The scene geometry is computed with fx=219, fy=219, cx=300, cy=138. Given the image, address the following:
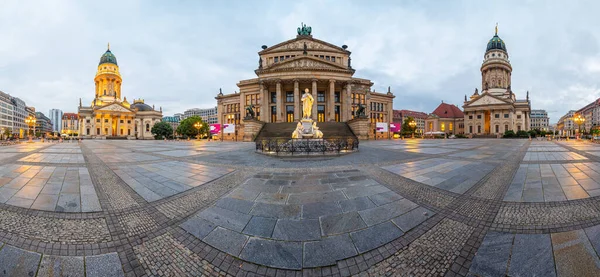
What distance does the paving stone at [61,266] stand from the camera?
92.0 inches

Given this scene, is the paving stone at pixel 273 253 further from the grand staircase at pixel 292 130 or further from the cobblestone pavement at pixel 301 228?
the grand staircase at pixel 292 130

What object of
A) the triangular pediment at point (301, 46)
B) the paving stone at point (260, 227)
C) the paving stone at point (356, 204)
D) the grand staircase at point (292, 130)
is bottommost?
the paving stone at point (260, 227)

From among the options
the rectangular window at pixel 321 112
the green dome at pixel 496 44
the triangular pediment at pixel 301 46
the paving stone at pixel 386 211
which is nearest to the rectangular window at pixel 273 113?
the rectangular window at pixel 321 112

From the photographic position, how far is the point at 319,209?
400 cm

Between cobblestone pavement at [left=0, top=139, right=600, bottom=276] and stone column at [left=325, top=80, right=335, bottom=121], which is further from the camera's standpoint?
stone column at [left=325, top=80, right=335, bottom=121]

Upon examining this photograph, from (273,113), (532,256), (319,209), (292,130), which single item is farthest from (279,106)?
(532,256)

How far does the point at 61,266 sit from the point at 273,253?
235 centimetres

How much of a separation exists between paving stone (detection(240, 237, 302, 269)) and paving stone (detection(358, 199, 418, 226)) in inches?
52.4

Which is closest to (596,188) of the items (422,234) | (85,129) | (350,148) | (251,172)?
(422,234)

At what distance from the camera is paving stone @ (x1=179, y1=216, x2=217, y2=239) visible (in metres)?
3.15

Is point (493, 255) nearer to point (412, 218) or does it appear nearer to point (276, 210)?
point (412, 218)

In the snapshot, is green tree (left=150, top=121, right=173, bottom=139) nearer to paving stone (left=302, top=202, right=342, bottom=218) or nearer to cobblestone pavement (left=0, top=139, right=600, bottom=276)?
cobblestone pavement (left=0, top=139, right=600, bottom=276)

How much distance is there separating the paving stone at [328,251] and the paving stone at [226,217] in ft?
3.75

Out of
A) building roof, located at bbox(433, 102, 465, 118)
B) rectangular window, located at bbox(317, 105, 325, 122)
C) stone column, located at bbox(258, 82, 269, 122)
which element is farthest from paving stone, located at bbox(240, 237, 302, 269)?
building roof, located at bbox(433, 102, 465, 118)
